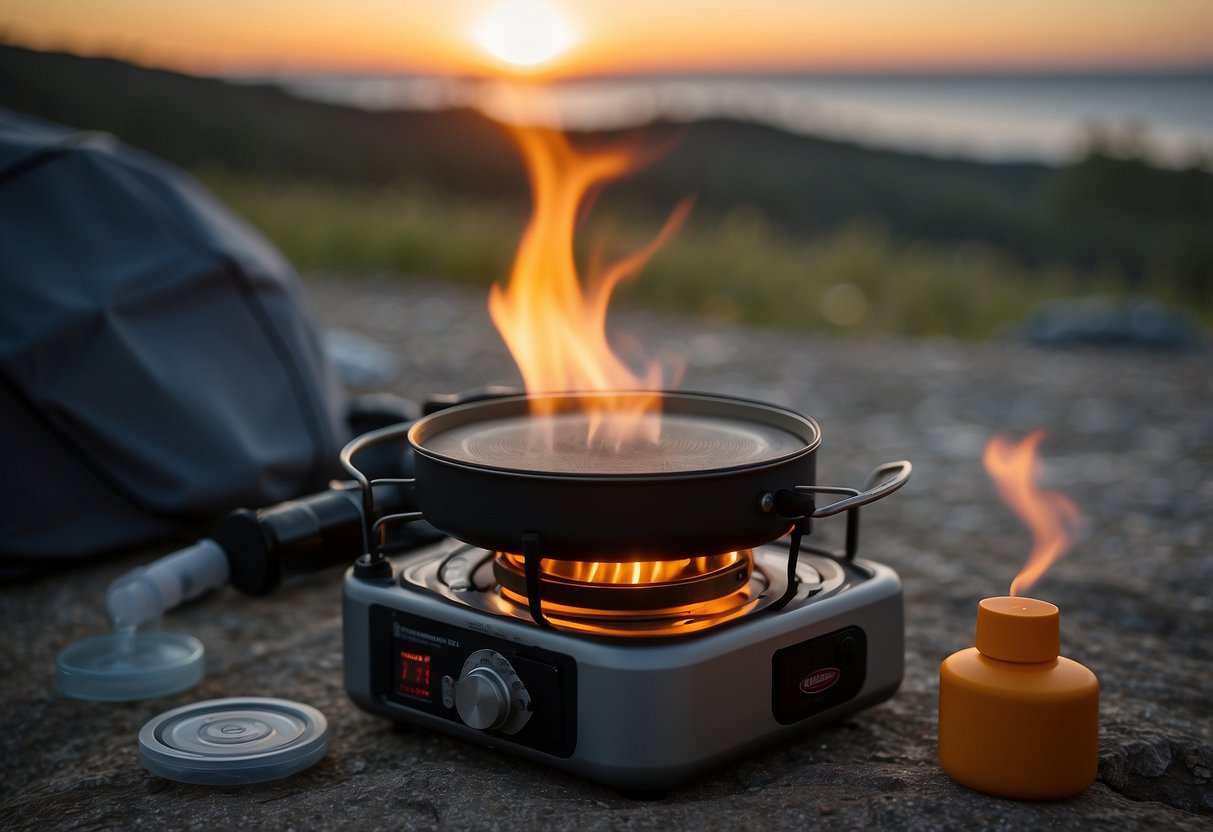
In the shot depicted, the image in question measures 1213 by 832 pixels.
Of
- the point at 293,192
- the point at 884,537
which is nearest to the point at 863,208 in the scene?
the point at 293,192

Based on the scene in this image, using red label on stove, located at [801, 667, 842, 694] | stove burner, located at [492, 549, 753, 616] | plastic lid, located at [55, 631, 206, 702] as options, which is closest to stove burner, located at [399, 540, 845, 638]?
stove burner, located at [492, 549, 753, 616]

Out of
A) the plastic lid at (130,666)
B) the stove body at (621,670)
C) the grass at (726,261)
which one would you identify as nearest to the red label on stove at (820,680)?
the stove body at (621,670)

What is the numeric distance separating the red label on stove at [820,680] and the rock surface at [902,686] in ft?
0.36

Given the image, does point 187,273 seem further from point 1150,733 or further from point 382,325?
point 382,325

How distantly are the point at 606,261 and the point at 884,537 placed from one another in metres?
4.59

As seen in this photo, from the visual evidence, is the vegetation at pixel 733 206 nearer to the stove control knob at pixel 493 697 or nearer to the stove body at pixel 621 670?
the stove body at pixel 621 670

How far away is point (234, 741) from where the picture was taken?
5.42ft

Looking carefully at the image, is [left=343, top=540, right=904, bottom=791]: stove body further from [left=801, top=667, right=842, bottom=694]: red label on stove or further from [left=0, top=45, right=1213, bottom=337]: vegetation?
[left=0, top=45, right=1213, bottom=337]: vegetation

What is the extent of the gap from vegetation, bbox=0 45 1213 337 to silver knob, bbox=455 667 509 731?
44.6 inches

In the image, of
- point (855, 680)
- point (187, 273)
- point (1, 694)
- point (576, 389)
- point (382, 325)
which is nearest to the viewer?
point (855, 680)

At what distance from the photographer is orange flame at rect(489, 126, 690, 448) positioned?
1.86 m

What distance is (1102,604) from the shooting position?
2.46m

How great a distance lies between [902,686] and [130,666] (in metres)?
1.32

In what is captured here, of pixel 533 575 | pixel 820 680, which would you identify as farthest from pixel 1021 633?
pixel 533 575
